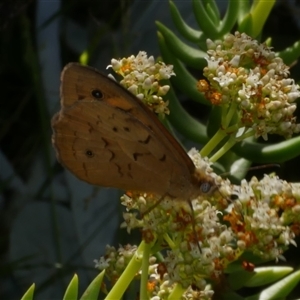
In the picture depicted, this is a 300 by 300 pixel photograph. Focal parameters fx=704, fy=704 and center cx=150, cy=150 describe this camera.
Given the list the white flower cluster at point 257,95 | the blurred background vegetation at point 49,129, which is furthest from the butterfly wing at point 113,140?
the blurred background vegetation at point 49,129

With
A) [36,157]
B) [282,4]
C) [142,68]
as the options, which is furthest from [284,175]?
[142,68]

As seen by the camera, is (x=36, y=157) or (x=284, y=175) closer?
(x=284, y=175)

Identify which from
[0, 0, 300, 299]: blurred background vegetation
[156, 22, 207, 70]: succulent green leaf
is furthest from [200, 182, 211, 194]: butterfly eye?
[0, 0, 300, 299]: blurred background vegetation

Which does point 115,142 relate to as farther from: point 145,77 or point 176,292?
point 176,292

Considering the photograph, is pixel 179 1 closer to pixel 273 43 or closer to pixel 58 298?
pixel 273 43

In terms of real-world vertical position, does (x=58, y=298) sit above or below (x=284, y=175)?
below

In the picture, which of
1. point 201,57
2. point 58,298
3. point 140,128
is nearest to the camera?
point 140,128

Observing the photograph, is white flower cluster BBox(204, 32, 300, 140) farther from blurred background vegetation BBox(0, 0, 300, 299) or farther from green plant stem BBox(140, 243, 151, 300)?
blurred background vegetation BBox(0, 0, 300, 299)

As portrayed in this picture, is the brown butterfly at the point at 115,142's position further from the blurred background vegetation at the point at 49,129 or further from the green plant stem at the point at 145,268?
the blurred background vegetation at the point at 49,129
